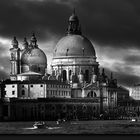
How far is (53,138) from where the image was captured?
14550 centimetres

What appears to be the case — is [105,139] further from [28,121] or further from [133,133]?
[28,121]

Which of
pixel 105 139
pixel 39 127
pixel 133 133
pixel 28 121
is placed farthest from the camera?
pixel 28 121

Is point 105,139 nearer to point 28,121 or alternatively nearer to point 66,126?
point 66,126

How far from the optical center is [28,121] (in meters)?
199

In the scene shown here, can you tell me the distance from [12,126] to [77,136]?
82.4ft

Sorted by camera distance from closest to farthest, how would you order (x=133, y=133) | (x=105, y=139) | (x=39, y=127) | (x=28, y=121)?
Answer: (x=105, y=139) → (x=133, y=133) → (x=39, y=127) → (x=28, y=121)

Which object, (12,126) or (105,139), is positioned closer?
(105,139)

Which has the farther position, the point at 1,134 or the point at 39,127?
the point at 39,127

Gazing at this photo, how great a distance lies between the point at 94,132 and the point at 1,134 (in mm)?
12807

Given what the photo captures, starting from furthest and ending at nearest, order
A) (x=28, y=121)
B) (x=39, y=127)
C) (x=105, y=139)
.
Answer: (x=28, y=121), (x=39, y=127), (x=105, y=139)

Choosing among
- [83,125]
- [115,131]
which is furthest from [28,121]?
[115,131]

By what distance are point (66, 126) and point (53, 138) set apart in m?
27.4

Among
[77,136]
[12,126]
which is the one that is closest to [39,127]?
[12,126]

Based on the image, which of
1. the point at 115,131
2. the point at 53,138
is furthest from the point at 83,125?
the point at 53,138
